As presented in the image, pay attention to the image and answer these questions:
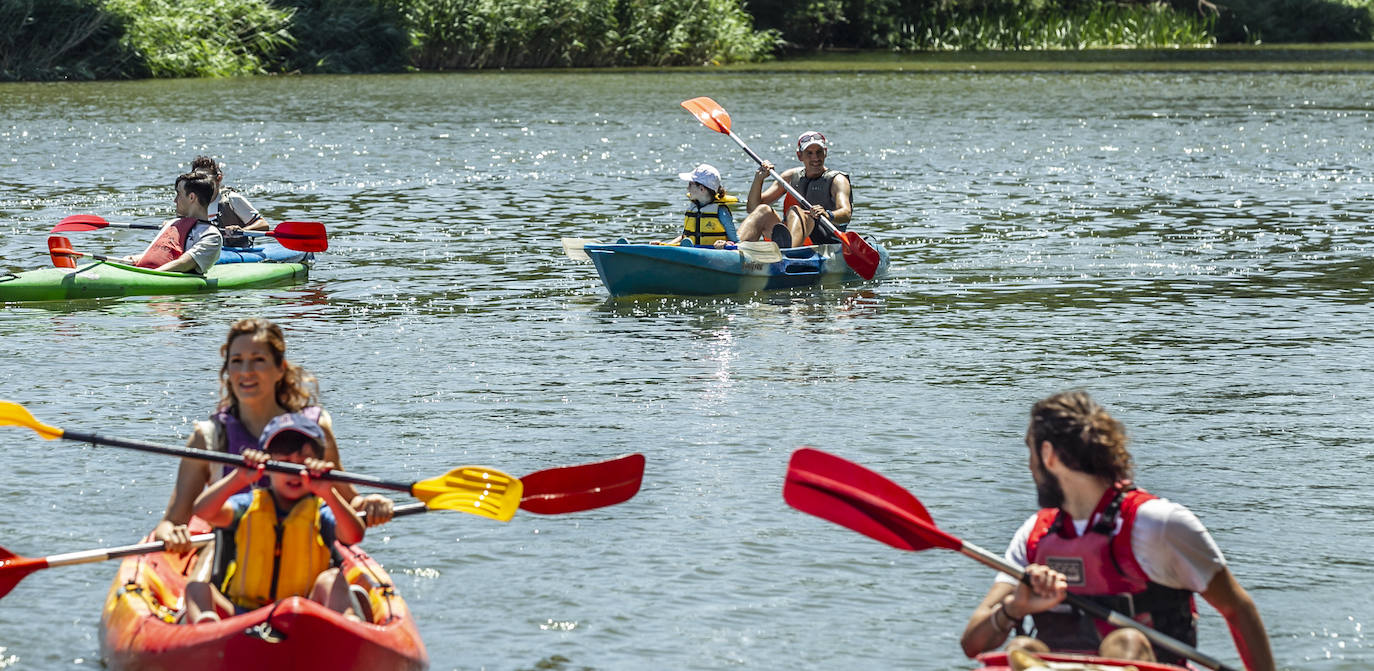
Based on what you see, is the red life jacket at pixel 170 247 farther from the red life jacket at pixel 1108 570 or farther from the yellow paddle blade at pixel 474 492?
the red life jacket at pixel 1108 570

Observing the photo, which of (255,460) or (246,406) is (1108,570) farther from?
(246,406)

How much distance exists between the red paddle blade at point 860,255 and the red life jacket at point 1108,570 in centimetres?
898

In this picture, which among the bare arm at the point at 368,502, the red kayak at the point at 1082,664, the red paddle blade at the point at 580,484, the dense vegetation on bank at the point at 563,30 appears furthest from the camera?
the dense vegetation on bank at the point at 563,30

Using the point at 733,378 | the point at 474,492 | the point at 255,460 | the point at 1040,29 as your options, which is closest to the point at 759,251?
the point at 733,378

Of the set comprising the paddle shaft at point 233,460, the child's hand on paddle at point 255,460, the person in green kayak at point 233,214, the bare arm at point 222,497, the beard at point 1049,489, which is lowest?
the person in green kayak at point 233,214

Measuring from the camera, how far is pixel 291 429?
17.4 feet

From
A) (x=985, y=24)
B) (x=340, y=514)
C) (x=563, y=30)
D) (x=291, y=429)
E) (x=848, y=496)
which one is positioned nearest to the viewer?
(x=848, y=496)

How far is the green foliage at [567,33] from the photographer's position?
4231 centimetres

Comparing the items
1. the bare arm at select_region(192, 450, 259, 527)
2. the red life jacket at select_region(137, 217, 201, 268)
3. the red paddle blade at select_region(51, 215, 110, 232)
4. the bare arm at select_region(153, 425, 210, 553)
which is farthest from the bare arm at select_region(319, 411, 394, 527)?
the red paddle blade at select_region(51, 215, 110, 232)

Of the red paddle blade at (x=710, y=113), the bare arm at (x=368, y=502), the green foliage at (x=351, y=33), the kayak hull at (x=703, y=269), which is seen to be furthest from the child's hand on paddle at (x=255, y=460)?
the green foliage at (x=351, y=33)

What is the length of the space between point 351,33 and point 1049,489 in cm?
3857

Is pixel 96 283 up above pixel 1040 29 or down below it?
below

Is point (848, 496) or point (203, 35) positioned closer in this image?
point (848, 496)

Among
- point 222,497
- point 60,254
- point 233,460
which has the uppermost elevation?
point 233,460
